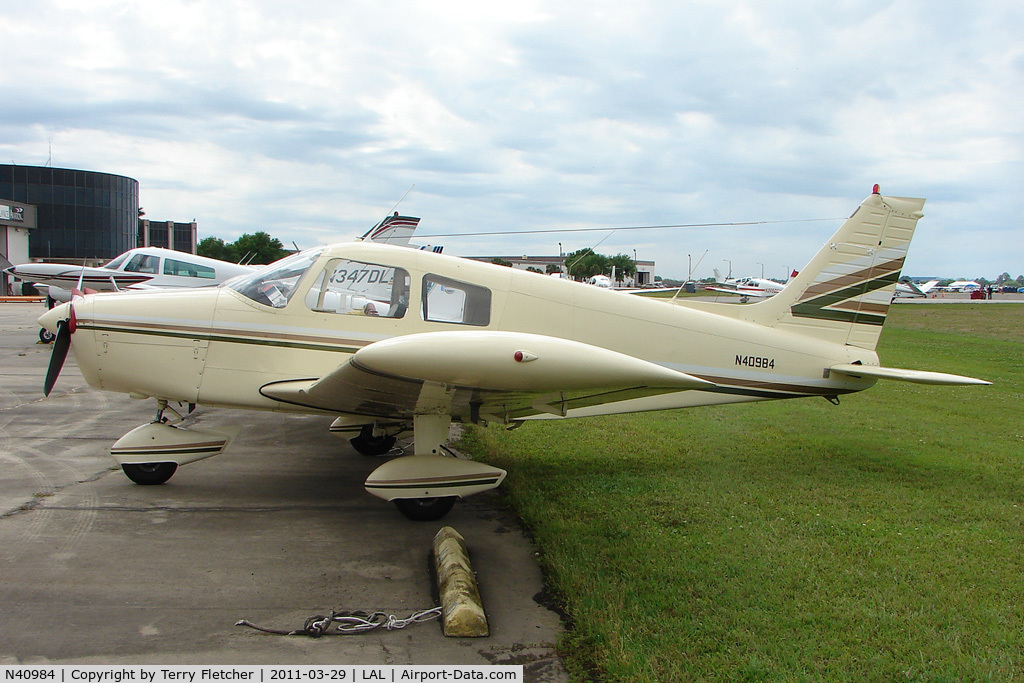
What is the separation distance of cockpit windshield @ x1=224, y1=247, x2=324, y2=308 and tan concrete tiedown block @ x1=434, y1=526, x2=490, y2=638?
2.58 m

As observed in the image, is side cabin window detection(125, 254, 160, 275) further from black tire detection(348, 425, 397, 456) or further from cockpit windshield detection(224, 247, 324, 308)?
cockpit windshield detection(224, 247, 324, 308)

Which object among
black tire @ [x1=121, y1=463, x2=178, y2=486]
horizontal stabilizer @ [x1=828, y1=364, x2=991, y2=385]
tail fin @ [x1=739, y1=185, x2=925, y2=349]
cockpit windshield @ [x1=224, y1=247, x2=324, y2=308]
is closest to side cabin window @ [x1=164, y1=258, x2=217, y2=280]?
black tire @ [x1=121, y1=463, x2=178, y2=486]

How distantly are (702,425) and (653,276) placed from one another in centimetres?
10730

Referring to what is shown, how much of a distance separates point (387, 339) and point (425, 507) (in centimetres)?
162

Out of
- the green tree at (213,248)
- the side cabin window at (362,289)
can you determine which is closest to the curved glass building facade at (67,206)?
the green tree at (213,248)

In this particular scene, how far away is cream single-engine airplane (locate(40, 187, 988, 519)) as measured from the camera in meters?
5.42

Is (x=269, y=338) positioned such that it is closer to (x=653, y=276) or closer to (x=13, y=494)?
(x=13, y=494)

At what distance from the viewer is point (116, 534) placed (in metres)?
5.04

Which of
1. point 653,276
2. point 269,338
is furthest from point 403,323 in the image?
point 653,276

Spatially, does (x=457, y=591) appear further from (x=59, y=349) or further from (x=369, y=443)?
(x=59, y=349)

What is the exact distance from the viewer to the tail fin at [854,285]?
284 inches

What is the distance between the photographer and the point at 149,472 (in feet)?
20.3

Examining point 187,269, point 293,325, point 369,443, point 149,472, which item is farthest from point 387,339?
point 187,269

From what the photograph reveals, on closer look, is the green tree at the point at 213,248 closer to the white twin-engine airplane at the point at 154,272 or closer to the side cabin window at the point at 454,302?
the white twin-engine airplane at the point at 154,272
